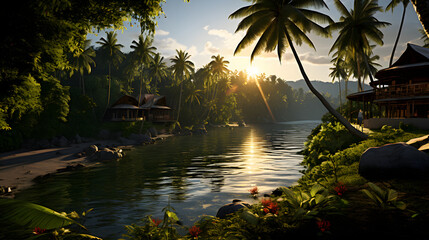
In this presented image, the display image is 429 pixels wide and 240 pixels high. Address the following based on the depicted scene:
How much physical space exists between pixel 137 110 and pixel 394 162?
4782cm

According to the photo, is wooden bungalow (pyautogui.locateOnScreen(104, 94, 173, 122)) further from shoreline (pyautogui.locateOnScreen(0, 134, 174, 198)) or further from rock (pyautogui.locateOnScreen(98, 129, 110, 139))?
shoreline (pyautogui.locateOnScreen(0, 134, 174, 198))

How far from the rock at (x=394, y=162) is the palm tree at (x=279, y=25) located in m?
11.2

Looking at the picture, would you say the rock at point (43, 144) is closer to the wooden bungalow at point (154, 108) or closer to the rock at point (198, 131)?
the wooden bungalow at point (154, 108)

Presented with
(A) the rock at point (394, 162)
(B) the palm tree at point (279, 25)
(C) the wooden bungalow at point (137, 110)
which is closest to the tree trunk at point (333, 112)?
(B) the palm tree at point (279, 25)

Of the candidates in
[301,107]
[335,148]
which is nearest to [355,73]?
[335,148]

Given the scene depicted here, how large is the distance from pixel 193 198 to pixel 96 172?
10.9 m

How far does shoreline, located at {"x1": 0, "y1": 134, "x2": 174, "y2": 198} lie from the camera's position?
17.9 metres

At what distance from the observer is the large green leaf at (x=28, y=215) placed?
3105 millimetres

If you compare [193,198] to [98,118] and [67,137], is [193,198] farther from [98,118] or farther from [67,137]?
[98,118]

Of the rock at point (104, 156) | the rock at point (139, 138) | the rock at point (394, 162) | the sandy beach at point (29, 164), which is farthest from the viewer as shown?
the rock at point (139, 138)

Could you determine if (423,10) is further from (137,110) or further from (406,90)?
(137,110)

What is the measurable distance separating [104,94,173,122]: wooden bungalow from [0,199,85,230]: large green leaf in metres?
44.0

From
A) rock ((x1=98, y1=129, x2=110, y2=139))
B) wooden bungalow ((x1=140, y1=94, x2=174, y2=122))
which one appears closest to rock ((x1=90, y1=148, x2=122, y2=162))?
rock ((x1=98, y1=129, x2=110, y2=139))

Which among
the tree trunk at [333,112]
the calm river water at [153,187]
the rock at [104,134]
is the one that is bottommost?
the calm river water at [153,187]
